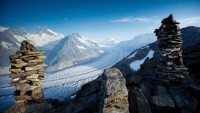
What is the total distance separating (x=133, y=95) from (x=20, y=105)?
6735 millimetres

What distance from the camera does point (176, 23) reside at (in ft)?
41.1

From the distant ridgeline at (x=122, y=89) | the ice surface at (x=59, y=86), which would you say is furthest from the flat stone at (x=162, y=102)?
the ice surface at (x=59, y=86)

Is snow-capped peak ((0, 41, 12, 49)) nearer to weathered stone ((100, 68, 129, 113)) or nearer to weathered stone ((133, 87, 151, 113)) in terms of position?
weathered stone ((133, 87, 151, 113))

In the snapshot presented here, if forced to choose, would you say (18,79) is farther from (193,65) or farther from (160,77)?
(193,65)

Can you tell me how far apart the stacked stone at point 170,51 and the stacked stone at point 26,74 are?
8894 mm

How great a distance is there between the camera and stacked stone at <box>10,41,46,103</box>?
33.1ft

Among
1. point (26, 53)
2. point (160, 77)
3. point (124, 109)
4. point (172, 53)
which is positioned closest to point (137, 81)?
point (160, 77)

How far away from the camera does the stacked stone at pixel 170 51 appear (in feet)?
40.3

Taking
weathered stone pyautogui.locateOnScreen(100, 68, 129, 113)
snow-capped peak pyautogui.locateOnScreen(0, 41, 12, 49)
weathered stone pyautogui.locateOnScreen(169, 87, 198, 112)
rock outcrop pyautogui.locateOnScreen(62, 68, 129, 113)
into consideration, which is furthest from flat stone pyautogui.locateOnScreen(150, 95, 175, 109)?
snow-capped peak pyautogui.locateOnScreen(0, 41, 12, 49)

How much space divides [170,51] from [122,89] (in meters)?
7.70

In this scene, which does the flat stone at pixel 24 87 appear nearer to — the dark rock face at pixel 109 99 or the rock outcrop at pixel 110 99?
the dark rock face at pixel 109 99

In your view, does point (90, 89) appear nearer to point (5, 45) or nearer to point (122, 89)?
point (122, 89)

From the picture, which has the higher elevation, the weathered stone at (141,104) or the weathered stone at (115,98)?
the weathered stone at (115,98)

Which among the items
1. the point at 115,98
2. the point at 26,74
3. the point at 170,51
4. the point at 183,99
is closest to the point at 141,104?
the point at 115,98
